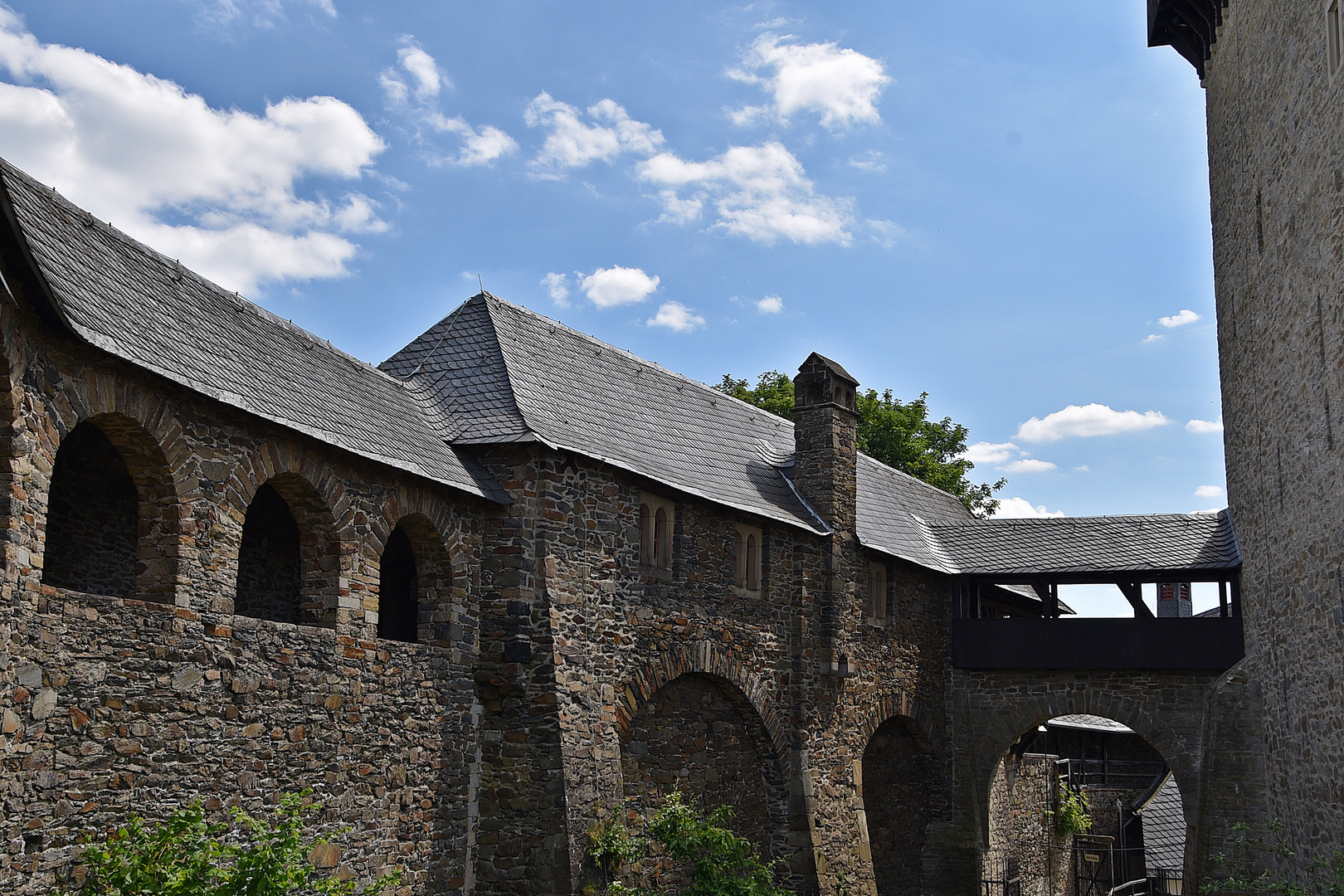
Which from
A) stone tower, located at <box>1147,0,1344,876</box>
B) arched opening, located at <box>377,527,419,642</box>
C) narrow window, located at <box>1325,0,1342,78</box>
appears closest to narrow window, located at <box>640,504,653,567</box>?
arched opening, located at <box>377,527,419,642</box>

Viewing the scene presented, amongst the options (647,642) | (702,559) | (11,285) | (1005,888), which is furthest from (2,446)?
(1005,888)

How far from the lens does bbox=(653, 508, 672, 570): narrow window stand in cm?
1403

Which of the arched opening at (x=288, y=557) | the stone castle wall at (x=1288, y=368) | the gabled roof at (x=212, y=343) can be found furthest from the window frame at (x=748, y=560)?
the stone castle wall at (x=1288, y=368)

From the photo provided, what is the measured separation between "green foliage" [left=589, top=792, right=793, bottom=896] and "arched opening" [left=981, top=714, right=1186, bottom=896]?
35.1 feet

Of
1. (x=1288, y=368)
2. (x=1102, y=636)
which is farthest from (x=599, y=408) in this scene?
(x=1102, y=636)

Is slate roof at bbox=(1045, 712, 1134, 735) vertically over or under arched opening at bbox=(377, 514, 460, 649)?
under

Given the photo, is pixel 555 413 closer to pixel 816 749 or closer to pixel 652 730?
pixel 652 730

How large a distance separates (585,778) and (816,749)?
5281 mm

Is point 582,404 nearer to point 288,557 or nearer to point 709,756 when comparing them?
point 288,557

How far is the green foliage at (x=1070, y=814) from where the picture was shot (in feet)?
84.4

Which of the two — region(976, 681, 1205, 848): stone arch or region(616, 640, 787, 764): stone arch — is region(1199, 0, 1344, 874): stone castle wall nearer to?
region(976, 681, 1205, 848): stone arch

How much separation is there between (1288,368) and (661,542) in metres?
7.63

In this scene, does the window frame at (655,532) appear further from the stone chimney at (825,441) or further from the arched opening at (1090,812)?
the arched opening at (1090,812)

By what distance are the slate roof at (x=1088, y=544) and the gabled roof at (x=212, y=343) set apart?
1171 centimetres
